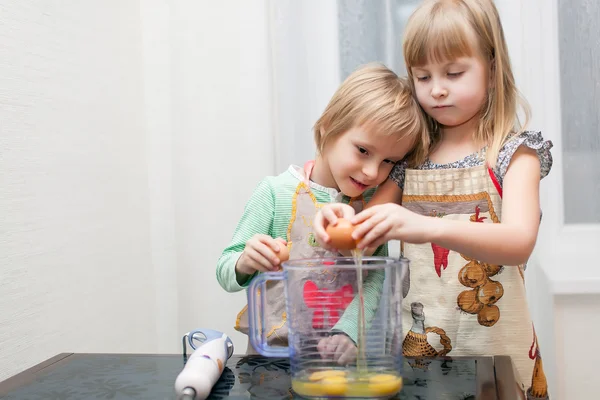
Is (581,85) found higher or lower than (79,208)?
higher

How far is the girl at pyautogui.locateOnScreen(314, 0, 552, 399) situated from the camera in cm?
100

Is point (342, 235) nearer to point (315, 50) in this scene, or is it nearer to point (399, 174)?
point (399, 174)

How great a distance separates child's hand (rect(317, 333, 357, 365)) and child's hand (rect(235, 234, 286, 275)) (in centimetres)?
22

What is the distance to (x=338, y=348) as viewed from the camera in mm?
688

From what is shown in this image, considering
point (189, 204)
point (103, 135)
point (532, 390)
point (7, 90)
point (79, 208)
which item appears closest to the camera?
point (532, 390)

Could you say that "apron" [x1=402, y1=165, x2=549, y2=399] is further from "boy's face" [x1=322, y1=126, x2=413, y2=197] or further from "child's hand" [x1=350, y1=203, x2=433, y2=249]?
"child's hand" [x1=350, y1=203, x2=433, y2=249]

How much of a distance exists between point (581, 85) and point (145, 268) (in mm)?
1131

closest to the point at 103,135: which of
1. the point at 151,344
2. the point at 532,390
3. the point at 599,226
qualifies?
the point at 151,344

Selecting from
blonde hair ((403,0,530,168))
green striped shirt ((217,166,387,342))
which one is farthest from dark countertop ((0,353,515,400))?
blonde hair ((403,0,530,168))

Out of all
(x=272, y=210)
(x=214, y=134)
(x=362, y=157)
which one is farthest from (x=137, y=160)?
(x=362, y=157)

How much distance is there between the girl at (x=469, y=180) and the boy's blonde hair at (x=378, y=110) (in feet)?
0.08

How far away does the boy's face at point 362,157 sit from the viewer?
3.38 ft

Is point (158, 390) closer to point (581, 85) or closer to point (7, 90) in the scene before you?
point (7, 90)

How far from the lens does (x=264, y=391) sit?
701mm
